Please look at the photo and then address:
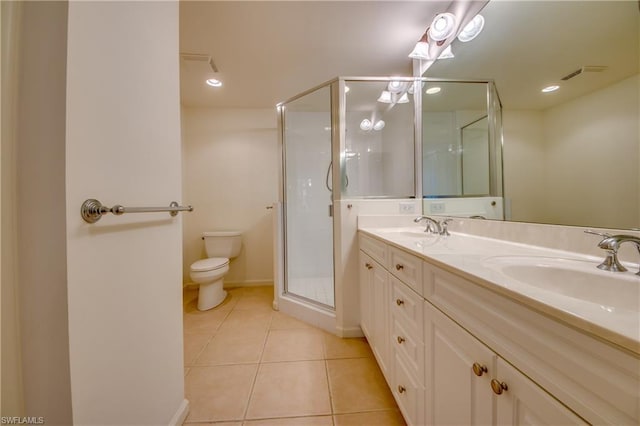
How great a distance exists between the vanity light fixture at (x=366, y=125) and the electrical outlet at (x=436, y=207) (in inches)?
43.0

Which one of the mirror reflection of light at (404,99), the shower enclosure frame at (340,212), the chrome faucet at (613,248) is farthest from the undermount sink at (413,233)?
the mirror reflection of light at (404,99)

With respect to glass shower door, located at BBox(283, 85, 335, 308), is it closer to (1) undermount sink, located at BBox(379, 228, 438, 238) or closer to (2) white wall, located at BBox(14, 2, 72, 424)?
(1) undermount sink, located at BBox(379, 228, 438, 238)

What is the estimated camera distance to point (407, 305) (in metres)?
0.87

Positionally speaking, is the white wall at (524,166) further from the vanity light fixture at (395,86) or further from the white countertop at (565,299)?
the vanity light fixture at (395,86)

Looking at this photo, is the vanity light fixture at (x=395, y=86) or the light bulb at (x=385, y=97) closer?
the vanity light fixture at (x=395, y=86)

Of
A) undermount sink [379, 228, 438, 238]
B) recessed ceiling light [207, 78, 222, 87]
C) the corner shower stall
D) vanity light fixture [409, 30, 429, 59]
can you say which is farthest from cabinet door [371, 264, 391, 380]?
recessed ceiling light [207, 78, 222, 87]

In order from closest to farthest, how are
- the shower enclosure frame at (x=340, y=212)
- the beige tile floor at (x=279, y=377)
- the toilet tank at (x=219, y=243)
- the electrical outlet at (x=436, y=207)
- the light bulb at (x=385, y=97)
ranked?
1. the beige tile floor at (x=279, y=377)
2. the electrical outlet at (x=436, y=207)
3. the shower enclosure frame at (x=340, y=212)
4. the light bulb at (x=385, y=97)
5. the toilet tank at (x=219, y=243)

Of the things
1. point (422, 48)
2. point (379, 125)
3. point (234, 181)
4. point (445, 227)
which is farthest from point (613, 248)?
point (234, 181)

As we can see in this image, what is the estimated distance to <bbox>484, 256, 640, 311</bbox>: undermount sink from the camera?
51cm

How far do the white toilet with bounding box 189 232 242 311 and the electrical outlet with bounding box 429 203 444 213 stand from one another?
199 cm

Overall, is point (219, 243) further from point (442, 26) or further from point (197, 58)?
point (442, 26)

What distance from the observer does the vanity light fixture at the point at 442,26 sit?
1.33 meters

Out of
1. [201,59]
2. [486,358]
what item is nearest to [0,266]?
[486,358]

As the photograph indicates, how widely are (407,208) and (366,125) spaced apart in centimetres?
106
